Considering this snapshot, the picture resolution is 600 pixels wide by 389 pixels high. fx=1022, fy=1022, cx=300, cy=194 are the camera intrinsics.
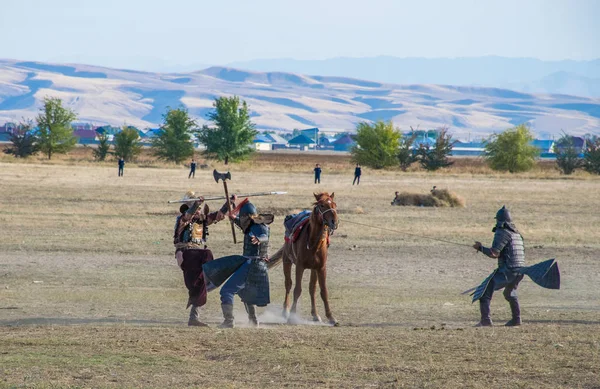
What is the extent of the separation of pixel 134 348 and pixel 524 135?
8172 centimetres

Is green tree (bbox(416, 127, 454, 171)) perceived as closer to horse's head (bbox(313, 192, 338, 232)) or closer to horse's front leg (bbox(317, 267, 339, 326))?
horse's front leg (bbox(317, 267, 339, 326))

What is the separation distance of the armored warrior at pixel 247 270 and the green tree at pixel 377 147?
7688cm

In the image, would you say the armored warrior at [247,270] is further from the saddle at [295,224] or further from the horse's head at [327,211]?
the saddle at [295,224]

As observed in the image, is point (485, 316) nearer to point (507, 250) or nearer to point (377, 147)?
point (507, 250)

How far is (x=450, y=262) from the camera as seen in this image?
21.6 m

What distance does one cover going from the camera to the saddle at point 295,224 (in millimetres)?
14227

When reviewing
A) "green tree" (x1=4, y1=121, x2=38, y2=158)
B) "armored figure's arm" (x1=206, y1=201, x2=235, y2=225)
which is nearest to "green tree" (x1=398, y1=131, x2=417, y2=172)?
"green tree" (x1=4, y1=121, x2=38, y2=158)

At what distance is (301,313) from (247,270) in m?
2.34

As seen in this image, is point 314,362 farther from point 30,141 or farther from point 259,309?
point 30,141

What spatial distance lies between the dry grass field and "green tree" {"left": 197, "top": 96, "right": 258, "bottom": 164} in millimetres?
68563

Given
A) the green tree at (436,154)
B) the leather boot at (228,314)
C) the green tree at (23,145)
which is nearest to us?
the leather boot at (228,314)

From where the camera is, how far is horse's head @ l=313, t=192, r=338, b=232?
13.2 metres

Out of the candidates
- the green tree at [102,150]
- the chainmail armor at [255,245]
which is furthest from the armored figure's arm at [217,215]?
the green tree at [102,150]

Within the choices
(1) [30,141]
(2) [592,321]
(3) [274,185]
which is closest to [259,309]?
(2) [592,321]
